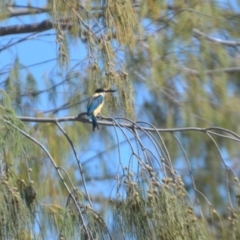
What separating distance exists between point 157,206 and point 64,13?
62 cm

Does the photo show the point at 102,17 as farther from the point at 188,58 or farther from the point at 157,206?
the point at 188,58

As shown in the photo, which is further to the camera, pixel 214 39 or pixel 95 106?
pixel 214 39

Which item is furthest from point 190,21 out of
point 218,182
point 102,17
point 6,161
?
point 6,161

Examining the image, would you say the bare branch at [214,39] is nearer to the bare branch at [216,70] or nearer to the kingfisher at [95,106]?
the bare branch at [216,70]

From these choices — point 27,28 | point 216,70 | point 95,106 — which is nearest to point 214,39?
point 216,70

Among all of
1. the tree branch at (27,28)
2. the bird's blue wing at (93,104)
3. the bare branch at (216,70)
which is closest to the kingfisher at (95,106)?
the bird's blue wing at (93,104)

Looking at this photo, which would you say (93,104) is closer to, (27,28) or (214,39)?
(27,28)

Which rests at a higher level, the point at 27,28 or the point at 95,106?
the point at 27,28

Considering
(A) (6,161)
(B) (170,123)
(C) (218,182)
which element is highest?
(A) (6,161)

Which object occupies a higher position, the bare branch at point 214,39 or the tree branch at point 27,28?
the tree branch at point 27,28

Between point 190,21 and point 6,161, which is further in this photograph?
point 190,21

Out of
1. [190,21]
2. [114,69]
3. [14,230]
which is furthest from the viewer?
[190,21]

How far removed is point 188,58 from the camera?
3.04 m

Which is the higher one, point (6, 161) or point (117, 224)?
point (6, 161)
